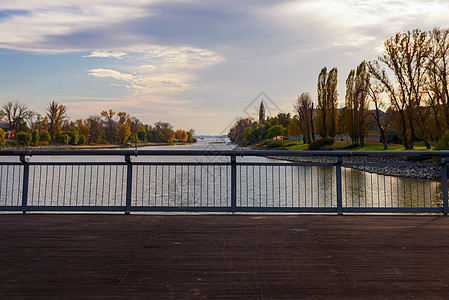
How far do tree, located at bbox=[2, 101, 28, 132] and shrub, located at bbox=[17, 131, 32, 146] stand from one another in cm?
918

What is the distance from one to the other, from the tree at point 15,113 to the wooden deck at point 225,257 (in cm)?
10434

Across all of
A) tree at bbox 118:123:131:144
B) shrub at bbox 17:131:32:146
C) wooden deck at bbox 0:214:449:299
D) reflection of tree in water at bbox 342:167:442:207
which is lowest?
reflection of tree in water at bbox 342:167:442:207

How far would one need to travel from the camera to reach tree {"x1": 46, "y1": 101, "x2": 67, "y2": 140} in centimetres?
9628

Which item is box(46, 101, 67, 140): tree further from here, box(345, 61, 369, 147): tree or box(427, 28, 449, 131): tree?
box(427, 28, 449, 131): tree

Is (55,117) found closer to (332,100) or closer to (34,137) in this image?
(34,137)

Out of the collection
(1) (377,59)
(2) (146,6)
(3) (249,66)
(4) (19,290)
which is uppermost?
(1) (377,59)

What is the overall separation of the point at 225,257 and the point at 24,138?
9688 centimetres

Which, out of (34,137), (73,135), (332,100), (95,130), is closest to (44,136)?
(34,137)

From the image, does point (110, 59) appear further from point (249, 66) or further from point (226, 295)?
point (226, 295)

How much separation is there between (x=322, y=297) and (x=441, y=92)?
39826 millimetres

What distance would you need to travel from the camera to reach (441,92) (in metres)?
34.1

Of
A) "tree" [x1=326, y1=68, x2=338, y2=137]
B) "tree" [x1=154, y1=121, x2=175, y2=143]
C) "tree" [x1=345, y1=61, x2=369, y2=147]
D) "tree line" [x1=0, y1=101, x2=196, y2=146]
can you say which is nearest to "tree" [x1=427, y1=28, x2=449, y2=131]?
"tree" [x1=345, y1=61, x2=369, y2=147]

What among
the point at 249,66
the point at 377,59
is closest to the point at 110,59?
the point at 249,66

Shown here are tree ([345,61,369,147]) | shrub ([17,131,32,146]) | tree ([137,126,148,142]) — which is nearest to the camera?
tree ([345,61,369,147])
